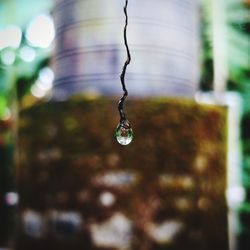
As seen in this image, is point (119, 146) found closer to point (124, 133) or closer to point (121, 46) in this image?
point (121, 46)

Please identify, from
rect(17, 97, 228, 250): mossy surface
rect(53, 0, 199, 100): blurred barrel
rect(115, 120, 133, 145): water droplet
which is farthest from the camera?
rect(53, 0, 199, 100): blurred barrel

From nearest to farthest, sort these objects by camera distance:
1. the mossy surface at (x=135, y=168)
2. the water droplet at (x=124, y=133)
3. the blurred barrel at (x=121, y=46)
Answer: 1. the water droplet at (x=124, y=133)
2. the mossy surface at (x=135, y=168)
3. the blurred barrel at (x=121, y=46)

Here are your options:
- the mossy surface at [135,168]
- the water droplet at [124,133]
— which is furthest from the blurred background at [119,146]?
the water droplet at [124,133]

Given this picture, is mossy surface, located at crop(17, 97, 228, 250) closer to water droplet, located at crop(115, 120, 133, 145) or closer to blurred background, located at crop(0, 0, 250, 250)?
blurred background, located at crop(0, 0, 250, 250)

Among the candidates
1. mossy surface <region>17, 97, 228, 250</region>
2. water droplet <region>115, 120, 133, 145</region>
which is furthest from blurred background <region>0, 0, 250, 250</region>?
water droplet <region>115, 120, 133, 145</region>

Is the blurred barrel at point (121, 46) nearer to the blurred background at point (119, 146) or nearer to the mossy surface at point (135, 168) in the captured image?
the blurred background at point (119, 146)

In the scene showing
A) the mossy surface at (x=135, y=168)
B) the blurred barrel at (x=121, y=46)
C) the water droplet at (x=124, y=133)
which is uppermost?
the blurred barrel at (x=121, y=46)

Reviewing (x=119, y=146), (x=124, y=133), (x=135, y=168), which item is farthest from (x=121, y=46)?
(x=124, y=133)

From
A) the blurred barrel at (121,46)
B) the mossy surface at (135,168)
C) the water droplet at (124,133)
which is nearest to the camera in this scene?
the water droplet at (124,133)
